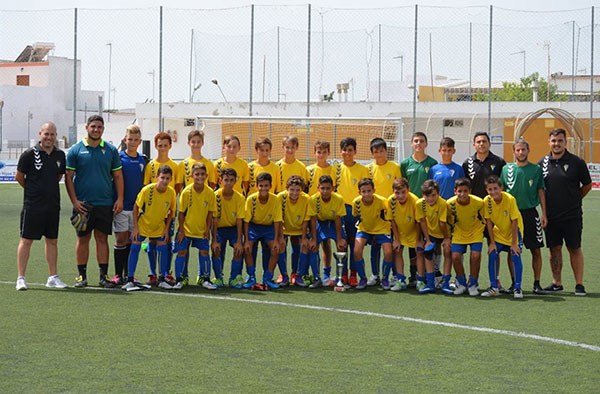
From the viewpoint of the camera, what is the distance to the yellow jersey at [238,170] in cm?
923

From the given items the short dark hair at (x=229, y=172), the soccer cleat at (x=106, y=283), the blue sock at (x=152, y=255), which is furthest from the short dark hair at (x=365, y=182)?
the soccer cleat at (x=106, y=283)

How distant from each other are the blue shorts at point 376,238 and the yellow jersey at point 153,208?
1.96 metres

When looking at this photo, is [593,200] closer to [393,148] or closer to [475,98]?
[393,148]

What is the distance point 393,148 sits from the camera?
21.4 metres

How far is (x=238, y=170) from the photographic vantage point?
927cm

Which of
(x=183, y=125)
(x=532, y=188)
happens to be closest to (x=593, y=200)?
(x=532, y=188)

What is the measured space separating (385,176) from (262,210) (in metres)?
1.36

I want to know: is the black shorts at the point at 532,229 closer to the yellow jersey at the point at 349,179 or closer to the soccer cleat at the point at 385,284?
the soccer cleat at the point at 385,284

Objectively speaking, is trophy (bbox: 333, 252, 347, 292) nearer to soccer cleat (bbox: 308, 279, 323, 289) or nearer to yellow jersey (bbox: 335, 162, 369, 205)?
soccer cleat (bbox: 308, 279, 323, 289)

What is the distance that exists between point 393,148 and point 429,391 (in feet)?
55.2

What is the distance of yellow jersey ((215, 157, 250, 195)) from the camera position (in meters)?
9.23

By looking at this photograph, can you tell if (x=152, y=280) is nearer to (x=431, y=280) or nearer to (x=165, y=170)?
(x=165, y=170)

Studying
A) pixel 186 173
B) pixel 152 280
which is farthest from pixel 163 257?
pixel 186 173

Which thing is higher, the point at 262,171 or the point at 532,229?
the point at 262,171
